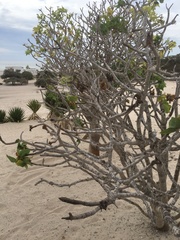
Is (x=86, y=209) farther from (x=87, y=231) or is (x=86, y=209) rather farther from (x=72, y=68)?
(x=72, y=68)

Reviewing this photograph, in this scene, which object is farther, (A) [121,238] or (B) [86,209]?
(B) [86,209]

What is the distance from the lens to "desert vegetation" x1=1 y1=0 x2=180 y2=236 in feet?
6.50

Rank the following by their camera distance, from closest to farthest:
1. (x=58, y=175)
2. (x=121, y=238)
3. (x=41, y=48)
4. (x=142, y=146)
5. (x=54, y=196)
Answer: (x=142, y=146)
(x=121, y=238)
(x=54, y=196)
(x=58, y=175)
(x=41, y=48)

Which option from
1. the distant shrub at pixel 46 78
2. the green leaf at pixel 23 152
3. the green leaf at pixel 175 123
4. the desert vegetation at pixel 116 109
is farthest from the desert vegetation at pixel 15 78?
the green leaf at pixel 175 123

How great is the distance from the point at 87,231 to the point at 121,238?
0.40 m

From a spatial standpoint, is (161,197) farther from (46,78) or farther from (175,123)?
(46,78)

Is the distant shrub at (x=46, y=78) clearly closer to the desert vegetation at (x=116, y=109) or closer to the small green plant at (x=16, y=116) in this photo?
Answer: the desert vegetation at (x=116, y=109)

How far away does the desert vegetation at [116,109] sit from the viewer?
1.98 meters

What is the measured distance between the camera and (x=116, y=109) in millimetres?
3877

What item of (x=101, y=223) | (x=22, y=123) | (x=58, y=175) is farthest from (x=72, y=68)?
(x=22, y=123)

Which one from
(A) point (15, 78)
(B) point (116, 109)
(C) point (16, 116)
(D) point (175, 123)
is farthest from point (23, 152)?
(A) point (15, 78)

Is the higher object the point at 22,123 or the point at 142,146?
the point at 142,146

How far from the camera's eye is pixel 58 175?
5.40 meters

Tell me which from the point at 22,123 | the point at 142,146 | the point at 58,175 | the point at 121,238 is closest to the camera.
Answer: the point at 142,146
